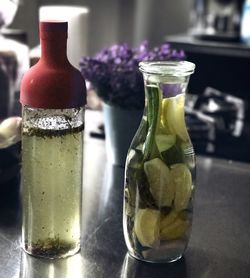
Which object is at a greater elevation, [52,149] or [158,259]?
[52,149]

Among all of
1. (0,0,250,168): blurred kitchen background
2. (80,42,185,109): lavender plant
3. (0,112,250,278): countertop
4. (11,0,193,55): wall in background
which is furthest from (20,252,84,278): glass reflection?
(11,0,193,55): wall in background

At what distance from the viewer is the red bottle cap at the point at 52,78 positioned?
68 centimetres

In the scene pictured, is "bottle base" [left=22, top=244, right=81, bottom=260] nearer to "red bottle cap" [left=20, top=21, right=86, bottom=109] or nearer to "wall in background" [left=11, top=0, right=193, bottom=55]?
"red bottle cap" [left=20, top=21, right=86, bottom=109]

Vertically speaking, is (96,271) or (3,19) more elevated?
(3,19)

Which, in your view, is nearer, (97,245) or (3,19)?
(97,245)

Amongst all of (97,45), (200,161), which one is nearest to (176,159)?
(200,161)

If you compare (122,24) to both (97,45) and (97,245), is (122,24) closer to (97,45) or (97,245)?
(97,45)

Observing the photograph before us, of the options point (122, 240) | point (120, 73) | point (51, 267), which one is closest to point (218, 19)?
point (120, 73)

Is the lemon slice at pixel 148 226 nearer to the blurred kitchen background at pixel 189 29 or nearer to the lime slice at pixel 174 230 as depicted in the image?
the lime slice at pixel 174 230

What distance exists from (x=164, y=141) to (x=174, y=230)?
0.11 meters

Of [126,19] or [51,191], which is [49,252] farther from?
[126,19]

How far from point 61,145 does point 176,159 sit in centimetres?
15

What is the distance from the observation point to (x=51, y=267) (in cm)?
72

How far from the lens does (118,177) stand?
1.05m
